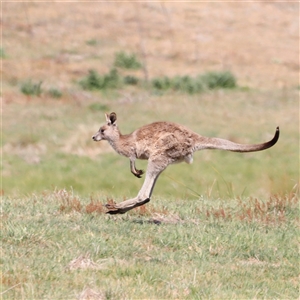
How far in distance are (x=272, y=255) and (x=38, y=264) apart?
2.31 m

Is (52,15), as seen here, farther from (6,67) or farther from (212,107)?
(212,107)

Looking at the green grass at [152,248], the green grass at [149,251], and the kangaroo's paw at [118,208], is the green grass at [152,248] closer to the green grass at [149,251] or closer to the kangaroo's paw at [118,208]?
the green grass at [149,251]

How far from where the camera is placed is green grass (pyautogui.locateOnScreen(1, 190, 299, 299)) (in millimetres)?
6613

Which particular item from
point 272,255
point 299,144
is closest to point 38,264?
point 272,255

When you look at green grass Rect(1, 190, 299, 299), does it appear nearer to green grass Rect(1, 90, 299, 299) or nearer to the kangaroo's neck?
green grass Rect(1, 90, 299, 299)

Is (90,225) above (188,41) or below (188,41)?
above

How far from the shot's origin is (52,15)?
43.4 metres

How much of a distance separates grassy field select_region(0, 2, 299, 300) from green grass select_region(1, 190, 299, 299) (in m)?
0.02

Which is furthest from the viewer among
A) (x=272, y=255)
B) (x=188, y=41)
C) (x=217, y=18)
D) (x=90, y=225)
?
(x=217, y=18)

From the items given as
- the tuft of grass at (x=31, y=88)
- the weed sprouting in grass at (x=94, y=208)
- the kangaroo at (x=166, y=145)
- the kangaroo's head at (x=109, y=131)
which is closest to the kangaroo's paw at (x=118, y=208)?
the kangaroo at (x=166, y=145)

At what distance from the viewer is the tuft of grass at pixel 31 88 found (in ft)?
90.3

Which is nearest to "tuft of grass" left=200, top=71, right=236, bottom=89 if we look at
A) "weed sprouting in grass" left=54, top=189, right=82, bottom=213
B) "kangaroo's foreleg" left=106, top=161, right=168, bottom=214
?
"weed sprouting in grass" left=54, top=189, right=82, bottom=213

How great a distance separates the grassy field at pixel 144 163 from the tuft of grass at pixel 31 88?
0.20ft

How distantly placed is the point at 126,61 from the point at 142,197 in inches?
1053
